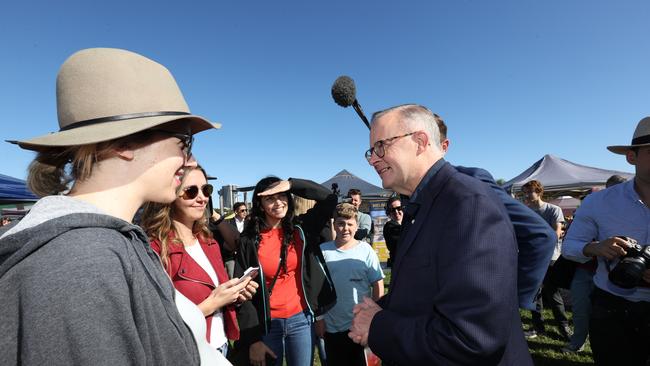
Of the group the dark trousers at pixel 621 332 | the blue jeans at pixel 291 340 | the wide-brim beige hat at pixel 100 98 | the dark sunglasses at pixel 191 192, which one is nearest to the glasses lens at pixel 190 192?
the dark sunglasses at pixel 191 192

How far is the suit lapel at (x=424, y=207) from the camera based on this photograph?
60.8 inches

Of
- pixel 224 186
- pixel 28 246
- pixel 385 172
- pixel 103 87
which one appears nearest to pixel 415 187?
pixel 385 172

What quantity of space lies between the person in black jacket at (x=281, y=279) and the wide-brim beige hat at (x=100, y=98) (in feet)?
7.41

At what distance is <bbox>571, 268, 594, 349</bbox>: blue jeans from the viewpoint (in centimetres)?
485

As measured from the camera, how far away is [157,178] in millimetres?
1128

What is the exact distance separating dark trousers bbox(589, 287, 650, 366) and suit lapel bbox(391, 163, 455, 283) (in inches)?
80.0

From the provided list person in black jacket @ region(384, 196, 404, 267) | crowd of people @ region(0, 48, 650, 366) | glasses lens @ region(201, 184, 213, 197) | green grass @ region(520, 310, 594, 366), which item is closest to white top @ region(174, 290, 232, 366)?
crowd of people @ region(0, 48, 650, 366)

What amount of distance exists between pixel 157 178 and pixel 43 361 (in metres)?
0.58

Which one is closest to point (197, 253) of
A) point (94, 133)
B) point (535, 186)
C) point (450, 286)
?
point (94, 133)

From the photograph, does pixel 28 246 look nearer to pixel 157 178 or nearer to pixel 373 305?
pixel 157 178

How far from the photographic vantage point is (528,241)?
1.90 meters

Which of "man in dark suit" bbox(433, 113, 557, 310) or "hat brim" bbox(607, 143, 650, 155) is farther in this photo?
"hat brim" bbox(607, 143, 650, 155)

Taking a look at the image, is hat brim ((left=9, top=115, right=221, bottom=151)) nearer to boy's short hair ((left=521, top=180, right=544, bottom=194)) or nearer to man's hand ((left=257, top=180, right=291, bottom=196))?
man's hand ((left=257, top=180, right=291, bottom=196))

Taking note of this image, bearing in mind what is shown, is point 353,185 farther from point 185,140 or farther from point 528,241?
point 185,140
